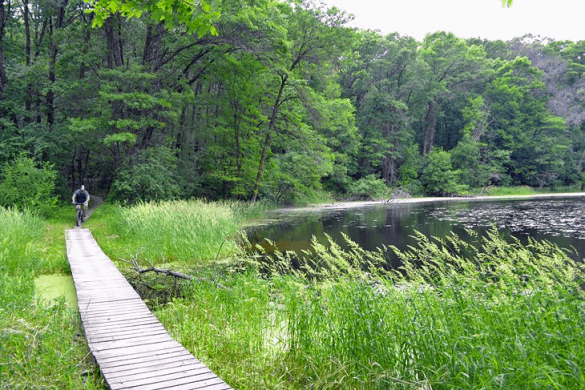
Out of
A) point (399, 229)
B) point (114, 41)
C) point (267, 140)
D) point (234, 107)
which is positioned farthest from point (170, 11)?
point (267, 140)

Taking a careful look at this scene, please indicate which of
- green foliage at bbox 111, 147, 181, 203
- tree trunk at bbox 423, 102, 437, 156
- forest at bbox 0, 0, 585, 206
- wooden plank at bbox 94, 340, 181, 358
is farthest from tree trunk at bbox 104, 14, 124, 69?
tree trunk at bbox 423, 102, 437, 156

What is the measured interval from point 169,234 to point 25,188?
8445mm

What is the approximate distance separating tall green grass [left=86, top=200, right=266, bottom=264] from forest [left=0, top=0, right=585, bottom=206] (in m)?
4.51

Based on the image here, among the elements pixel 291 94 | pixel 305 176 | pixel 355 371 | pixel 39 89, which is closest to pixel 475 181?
pixel 305 176

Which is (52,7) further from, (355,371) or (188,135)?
(355,371)

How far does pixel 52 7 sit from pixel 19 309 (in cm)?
2002

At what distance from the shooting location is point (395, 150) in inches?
1572

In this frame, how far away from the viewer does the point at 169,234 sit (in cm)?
1041

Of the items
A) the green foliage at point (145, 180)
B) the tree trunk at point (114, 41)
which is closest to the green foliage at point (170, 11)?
the green foliage at point (145, 180)

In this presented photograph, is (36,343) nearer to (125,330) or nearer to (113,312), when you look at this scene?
(125,330)

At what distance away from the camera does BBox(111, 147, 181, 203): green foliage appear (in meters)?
16.7

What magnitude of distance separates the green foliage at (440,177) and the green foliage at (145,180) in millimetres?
26590

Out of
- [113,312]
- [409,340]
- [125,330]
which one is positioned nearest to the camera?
[409,340]

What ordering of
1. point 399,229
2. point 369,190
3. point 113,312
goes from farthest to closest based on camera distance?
point 369,190
point 399,229
point 113,312
